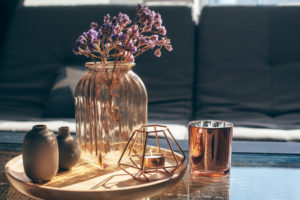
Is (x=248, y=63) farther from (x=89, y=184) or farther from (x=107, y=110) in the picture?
(x=89, y=184)

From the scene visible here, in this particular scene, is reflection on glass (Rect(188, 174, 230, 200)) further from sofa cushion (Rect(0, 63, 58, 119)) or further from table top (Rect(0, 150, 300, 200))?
sofa cushion (Rect(0, 63, 58, 119))

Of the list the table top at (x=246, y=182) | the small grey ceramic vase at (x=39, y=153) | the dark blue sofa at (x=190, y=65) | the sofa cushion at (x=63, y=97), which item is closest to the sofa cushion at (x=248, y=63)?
the dark blue sofa at (x=190, y=65)

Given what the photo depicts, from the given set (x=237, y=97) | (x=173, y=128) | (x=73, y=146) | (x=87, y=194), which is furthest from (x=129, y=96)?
(x=237, y=97)

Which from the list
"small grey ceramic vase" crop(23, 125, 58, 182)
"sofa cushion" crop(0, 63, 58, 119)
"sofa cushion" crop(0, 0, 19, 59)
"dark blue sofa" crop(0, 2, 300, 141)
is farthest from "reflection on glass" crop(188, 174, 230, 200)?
"sofa cushion" crop(0, 0, 19, 59)

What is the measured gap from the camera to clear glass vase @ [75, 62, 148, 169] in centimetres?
80

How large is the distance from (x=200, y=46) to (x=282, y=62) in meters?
0.45

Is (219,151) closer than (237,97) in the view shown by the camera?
Yes

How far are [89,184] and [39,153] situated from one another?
0.12 metres

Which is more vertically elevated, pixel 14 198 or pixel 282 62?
pixel 282 62

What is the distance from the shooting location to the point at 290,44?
1.84 metres

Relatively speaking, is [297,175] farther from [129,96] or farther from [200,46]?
[200,46]

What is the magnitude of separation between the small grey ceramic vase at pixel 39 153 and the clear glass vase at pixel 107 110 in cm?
14

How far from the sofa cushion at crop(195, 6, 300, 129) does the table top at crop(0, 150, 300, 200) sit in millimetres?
813

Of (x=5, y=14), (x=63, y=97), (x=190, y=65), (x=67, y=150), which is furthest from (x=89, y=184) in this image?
(x=5, y=14)
